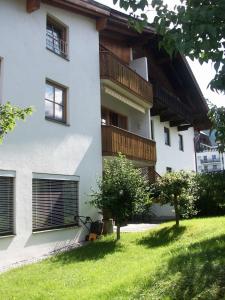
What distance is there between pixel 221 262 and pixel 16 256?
236 inches

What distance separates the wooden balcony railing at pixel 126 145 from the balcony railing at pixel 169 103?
365cm

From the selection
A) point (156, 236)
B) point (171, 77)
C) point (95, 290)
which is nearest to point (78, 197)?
point (156, 236)

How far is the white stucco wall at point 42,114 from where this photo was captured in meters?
12.6

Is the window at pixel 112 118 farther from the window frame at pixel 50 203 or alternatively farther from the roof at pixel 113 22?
the window frame at pixel 50 203

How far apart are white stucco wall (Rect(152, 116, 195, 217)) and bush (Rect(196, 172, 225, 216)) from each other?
175 cm

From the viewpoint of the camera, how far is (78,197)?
1552 centimetres

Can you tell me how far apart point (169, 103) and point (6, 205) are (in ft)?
49.9

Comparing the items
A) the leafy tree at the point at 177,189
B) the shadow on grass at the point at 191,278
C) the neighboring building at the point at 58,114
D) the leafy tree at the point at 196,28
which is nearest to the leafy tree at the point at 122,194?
the neighboring building at the point at 58,114

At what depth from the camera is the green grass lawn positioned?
306 inches

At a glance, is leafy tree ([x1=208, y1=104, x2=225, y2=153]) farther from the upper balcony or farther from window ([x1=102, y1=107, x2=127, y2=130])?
the upper balcony

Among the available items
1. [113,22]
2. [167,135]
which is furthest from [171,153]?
[113,22]

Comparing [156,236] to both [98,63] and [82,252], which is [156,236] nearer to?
[82,252]

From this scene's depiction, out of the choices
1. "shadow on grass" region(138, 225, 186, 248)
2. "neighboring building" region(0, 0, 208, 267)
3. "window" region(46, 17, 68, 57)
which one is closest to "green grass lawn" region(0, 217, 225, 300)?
"shadow on grass" region(138, 225, 186, 248)

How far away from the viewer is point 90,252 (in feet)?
42.4
